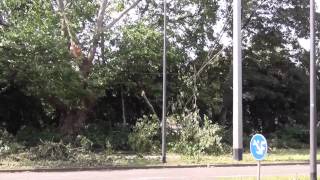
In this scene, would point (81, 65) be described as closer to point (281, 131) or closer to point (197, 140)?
point (197, 140)

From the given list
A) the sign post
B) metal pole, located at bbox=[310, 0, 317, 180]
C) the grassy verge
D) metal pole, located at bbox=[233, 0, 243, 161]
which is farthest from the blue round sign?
metal pole, located at bbox=[233, 0, 243, 161]

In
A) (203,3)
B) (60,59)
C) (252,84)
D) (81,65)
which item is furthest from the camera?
(252,84)

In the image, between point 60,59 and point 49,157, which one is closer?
point 49,157

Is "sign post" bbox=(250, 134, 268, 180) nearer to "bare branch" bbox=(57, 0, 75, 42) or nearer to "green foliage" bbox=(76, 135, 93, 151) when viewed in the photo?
"green foliage" bbox=(76, 135, 93, 151)

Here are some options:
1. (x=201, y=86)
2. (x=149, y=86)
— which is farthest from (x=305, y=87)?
(x=149, y=86)

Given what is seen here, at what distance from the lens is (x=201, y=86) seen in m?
38.1

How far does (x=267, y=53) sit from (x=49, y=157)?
21.4m

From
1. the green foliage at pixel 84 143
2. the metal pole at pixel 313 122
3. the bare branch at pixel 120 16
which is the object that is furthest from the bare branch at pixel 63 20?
the metal pole at pixel 313 122

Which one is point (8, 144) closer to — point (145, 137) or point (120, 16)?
point (145, 137)

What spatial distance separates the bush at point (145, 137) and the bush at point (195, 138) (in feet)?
3.64

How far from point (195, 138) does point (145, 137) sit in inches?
117

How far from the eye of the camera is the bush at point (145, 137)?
3262 cm

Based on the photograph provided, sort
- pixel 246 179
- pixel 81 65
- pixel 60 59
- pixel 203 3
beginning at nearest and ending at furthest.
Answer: pixel 246 179 < pixel 60 59 < pixel 81 65 < pixel 203 3

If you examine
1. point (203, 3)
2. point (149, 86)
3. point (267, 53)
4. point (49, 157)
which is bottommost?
point (49, 157)
